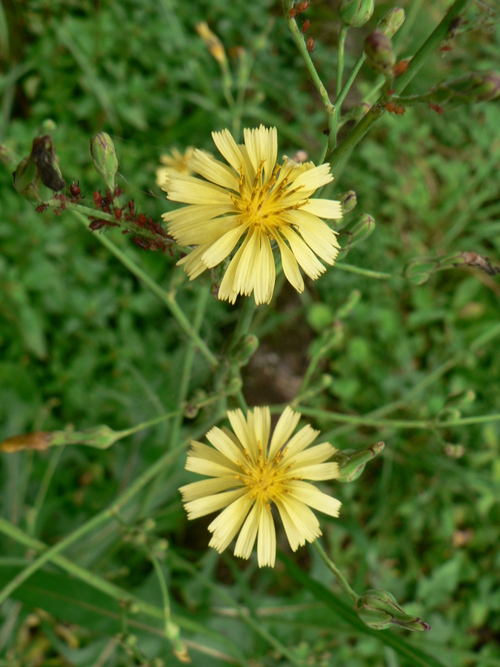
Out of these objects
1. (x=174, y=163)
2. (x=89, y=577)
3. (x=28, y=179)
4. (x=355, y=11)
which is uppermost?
(x=174, y=163)

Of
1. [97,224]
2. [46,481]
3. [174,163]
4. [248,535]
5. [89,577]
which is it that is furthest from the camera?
[174,163]

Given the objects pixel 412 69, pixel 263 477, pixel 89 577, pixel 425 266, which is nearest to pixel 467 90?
pixel 412 69

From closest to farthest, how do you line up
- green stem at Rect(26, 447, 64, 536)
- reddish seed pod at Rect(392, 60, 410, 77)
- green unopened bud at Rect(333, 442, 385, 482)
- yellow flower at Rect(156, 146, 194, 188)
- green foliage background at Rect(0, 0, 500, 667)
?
1. reddish seed pod at Rect(392, 60, 410, 77)
2. green unopened bud at Rect(333, 442, 385, 482)
3. green stem at Rect(26, 447, 64, 536)
4. green foliage background at Rect(0, 0, 500, 667)
5. yellow flower at Rect(156, 146, 194, 188)

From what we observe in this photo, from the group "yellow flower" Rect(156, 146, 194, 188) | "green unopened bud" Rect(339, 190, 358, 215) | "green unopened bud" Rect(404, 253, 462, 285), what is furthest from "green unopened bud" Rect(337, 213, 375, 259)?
"yellow flower" Rect(156, 146, 194, 188)

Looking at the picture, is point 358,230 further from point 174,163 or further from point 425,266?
point 174,163

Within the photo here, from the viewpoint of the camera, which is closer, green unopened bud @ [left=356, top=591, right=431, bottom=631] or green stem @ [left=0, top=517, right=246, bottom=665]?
green unopened bud @ [left=356, top=591, right=431, bottom=631]

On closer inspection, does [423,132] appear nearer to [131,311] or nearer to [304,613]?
[131,311]

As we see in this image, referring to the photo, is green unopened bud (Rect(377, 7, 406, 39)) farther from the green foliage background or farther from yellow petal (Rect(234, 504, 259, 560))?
yellow petal (Rect(234, 504, 259, 560))
